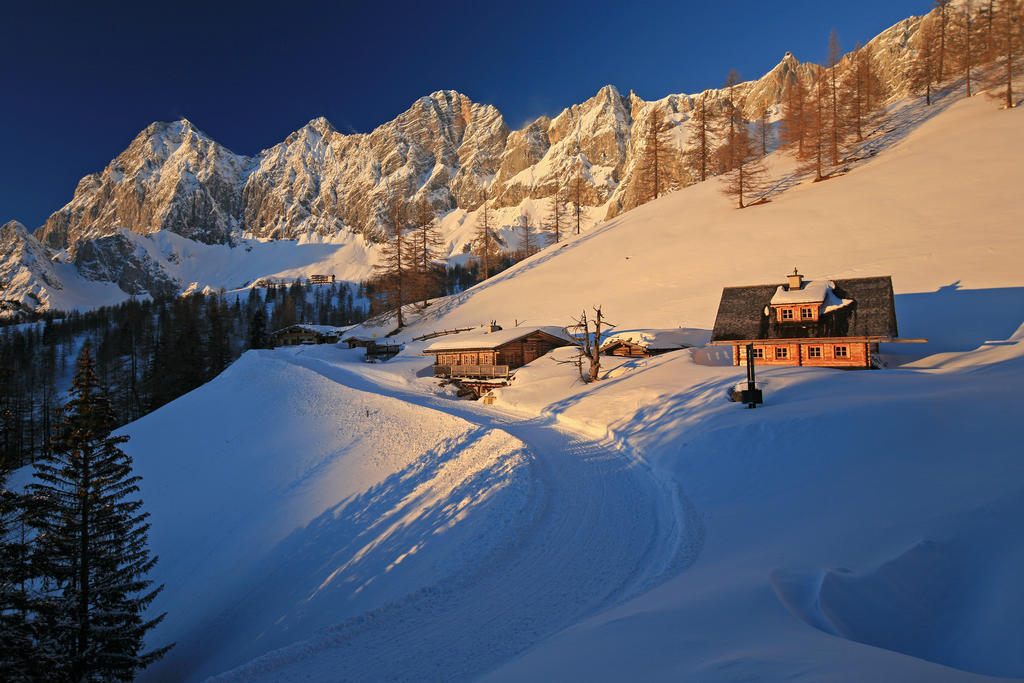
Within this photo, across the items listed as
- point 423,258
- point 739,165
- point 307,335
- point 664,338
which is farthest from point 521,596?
point 307,335

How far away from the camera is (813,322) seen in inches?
1057

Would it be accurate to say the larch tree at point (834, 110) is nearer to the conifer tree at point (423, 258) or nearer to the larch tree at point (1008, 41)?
the larch tree at point (1008, 41)

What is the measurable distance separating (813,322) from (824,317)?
626 mm

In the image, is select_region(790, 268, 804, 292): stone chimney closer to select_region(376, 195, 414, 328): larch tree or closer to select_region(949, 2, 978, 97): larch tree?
select_region(376, 195, 414, 328): larch tree

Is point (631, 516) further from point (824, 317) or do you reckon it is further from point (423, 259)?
point (423, 259)

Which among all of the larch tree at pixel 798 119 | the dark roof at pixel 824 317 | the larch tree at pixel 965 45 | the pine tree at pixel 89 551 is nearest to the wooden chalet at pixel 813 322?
the dark roof at pixel 824 317

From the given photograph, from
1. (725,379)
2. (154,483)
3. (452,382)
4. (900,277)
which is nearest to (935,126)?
(900,277)

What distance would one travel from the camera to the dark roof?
83.5 ft

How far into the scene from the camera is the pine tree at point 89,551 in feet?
36.3

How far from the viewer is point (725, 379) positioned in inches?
880

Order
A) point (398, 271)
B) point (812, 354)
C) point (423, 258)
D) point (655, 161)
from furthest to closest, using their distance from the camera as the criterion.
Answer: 1. point (655, 161)
2. point (423, 258)
3. point (398, 271)
4. point (812, 354)

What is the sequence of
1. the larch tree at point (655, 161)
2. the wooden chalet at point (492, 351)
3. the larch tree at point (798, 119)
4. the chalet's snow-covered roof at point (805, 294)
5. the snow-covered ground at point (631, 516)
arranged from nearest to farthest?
1. the snow-covered ground at point (631, 516)
2. the chalet's snow-covered roof at point (805, 294)
3. the wooden chalet at point (492, 351)
4. the larch tree at point (798, 119)
5. the larch tree at point (655, 161)

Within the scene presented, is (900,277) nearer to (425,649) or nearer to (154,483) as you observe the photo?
(425,649)

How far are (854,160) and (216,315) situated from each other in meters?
86.3
